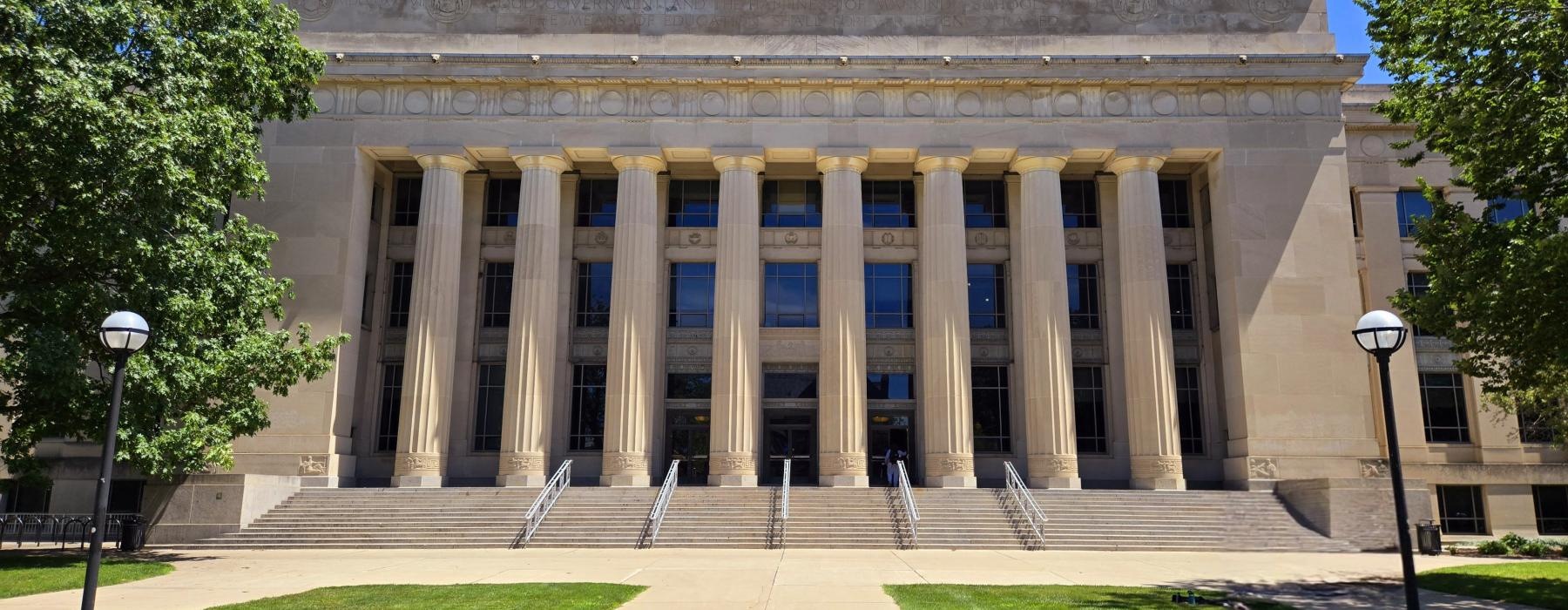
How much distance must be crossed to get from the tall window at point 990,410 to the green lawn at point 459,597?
20748 millimetres

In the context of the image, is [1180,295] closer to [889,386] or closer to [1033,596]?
[889,386]

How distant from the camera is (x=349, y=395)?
30812 mm

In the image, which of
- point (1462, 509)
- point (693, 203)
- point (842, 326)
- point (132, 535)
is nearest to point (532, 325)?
point (693, 203)

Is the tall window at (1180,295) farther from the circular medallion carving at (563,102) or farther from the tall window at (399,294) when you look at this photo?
the tall window at (399,294)

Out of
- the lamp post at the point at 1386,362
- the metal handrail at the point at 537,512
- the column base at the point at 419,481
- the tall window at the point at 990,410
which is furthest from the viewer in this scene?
the tall window at the point at 990,410

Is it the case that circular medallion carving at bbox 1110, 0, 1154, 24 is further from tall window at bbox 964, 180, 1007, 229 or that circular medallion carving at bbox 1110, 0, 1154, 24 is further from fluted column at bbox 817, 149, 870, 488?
fluted column at bbox 817, 149, 870, 488

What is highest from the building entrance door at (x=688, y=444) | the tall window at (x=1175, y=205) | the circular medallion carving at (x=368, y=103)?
the circular medallion carving at (x=368, y=103)

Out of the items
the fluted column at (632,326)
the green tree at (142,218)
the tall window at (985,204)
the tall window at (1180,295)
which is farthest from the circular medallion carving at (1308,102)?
the green tree at (142,218)

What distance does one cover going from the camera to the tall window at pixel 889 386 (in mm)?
33594

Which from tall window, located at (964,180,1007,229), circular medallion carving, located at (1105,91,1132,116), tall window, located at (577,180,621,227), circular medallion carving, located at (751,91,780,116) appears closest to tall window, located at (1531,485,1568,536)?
circular medallion carving, located at (1105,91,1132,116)

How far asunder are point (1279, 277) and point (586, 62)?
73.9ft

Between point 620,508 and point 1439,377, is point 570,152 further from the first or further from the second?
point 1439,377

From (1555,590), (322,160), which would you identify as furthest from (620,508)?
(1555,590)

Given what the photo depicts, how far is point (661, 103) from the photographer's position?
104 ft
